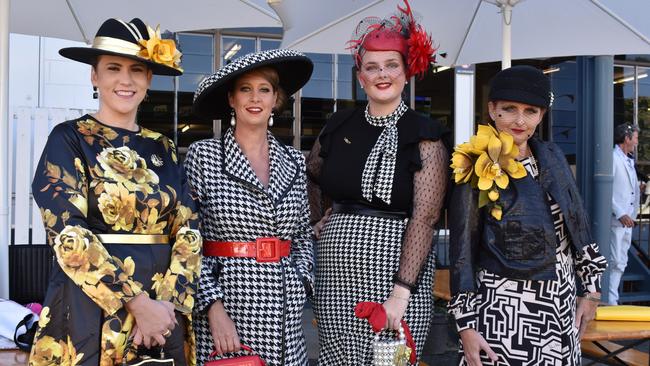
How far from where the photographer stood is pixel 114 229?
73.8 inches

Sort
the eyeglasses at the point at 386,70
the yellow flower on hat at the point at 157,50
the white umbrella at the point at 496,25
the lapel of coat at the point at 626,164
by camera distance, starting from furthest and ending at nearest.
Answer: the lapel of coat at the point at 626,164 → the white umbrella at the point at 496,25 → the eyeglasses at the point at 386,70 → the yellow flower on hat at the point at 157,50

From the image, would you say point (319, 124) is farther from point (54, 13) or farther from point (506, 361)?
point (506, 361)

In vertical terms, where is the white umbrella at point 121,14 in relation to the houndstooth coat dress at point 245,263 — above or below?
above

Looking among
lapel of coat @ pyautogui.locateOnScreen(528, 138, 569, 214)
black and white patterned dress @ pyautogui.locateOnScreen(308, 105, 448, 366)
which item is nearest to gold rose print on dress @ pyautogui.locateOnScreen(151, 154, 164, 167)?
black and white patterned dress @ pyautogui.locateOnScreen(308, 105, 448, 366)

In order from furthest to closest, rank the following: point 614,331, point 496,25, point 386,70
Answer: point 496,25 → point 614,331 → point 386,70

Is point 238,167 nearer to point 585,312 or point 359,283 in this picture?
point 359,283

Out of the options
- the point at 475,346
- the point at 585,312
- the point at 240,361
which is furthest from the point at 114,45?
the point at 585,312

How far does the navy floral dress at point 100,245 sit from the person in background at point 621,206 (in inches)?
229

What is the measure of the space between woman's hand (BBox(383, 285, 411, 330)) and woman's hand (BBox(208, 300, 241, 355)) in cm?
56

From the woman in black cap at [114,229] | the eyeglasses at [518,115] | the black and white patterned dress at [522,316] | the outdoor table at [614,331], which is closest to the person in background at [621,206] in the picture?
the outdoor table at [614,331]

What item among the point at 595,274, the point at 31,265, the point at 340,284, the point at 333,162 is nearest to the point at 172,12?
the point at 31,265

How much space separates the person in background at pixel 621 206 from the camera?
A: 6.87m

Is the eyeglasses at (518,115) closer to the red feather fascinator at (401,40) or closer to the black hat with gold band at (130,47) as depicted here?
the red feather fascinator at (401,40)

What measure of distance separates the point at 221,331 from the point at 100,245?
0.56m
